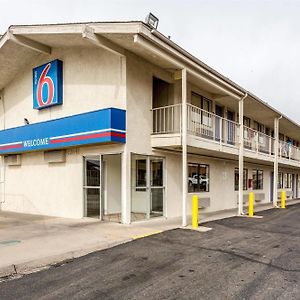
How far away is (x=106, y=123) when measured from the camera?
10391mm

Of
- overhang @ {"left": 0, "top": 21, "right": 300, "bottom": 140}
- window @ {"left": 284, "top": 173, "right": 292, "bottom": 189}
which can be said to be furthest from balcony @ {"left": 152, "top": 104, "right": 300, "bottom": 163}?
window @ {"left": 284, "top": 173, "right": 292, "bottom": 189}

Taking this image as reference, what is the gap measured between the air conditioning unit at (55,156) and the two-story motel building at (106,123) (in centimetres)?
4

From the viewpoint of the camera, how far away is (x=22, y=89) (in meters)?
15.0

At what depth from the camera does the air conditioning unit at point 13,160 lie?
599 inches

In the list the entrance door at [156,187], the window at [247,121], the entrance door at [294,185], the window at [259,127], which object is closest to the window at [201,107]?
the entrance door at [156,187]

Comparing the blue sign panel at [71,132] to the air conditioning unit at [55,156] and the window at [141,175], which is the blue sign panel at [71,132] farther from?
the window at [141,175]

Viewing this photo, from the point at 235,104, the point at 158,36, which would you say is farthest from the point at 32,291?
the point at 235,104

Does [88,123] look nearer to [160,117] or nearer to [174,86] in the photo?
[160,117]

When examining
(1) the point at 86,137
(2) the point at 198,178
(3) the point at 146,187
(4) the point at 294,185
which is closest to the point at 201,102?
(2) the point at 198,178

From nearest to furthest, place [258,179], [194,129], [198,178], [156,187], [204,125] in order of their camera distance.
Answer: [156,187] → [194,129] → [204,125] → [198,178] → [258,179]

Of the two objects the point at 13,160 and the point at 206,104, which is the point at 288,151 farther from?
the point at 13,160

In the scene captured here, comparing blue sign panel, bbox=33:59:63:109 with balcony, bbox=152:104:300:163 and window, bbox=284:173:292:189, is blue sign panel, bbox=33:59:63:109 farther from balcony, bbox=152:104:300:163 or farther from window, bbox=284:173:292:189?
window, bbox=284:173:292:189

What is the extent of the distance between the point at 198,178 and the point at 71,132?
6395 mm

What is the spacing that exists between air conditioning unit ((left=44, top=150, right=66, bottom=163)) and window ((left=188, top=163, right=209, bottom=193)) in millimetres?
5338
